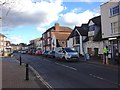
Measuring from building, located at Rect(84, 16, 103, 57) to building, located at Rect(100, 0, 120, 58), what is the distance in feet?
14.2

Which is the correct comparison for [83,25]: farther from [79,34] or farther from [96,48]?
[96,48]

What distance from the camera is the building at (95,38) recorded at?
1810 inches

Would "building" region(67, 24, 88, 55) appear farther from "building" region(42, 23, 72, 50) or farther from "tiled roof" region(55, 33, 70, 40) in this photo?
"building" region(42, 23, 72, 50)

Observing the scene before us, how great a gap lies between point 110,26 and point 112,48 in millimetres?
3425

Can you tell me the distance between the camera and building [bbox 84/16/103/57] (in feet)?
151

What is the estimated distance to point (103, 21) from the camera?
135 feet

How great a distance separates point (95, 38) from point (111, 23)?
9603 millimetres

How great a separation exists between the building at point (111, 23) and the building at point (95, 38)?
4.33 m

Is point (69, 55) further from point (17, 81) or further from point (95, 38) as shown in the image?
point (17, 81)

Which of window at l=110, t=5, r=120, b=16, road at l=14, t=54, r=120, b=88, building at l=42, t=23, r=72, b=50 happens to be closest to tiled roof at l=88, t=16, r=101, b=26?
window at l=110, t=5, r=120, b=16

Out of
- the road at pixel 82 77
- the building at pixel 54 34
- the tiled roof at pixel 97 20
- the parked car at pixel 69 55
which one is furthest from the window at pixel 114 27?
the building at pixel 54 34

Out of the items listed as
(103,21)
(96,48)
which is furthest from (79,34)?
(103,21)

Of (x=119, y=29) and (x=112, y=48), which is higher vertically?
(x=119, y=29)

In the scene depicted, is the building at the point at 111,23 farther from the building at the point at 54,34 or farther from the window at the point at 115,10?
the building at the point at 54,34
